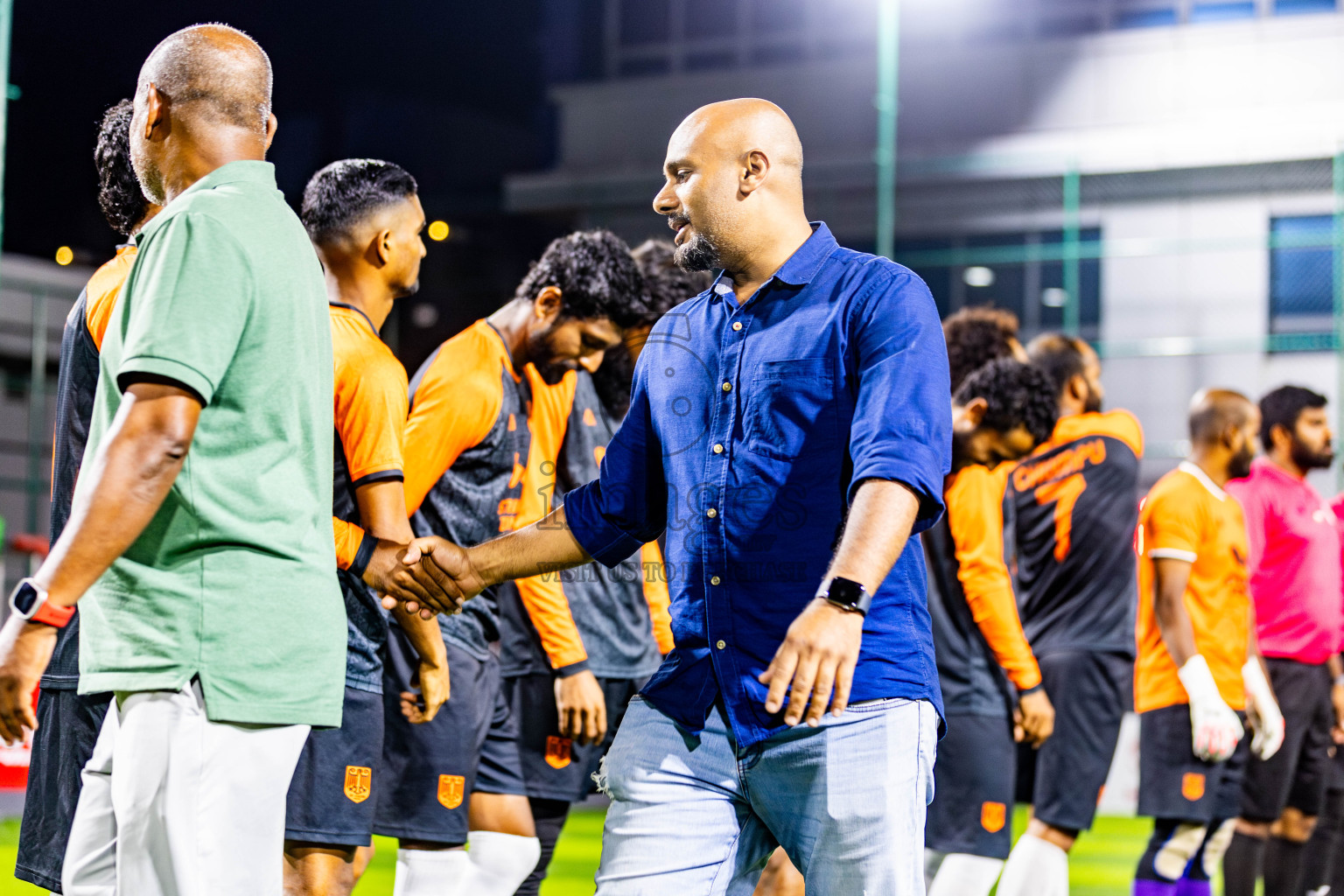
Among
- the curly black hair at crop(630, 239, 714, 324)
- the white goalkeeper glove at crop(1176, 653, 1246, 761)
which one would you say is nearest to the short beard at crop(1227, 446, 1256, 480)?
the white goalkeeper glove at crop(1176, 653, 1246, 761)

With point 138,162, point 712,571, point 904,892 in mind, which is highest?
point 138,162

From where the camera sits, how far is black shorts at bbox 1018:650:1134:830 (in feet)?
18.2

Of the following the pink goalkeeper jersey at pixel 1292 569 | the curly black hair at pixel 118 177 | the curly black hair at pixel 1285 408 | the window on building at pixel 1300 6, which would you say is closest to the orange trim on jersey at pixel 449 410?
the curly black hair at pixel 118 177

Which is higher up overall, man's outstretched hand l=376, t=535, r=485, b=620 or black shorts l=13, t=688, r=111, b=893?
man's outstretched hand l=376, t=535, r=485, b=620

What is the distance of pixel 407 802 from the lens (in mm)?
4125

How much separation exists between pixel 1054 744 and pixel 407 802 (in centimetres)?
258

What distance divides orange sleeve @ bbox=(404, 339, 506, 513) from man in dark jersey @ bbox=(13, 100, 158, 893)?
1.09 m

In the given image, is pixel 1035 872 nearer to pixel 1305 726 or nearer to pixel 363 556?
pixel 1305 726

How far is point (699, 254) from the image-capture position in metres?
2.88

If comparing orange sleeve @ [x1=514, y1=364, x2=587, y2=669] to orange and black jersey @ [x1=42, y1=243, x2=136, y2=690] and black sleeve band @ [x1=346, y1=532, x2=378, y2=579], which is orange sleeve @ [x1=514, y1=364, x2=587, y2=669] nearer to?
black sleeve band @ [x1=346, y1=532, x2=378, y2=579]

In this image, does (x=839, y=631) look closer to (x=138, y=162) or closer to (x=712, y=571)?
(x=712, y=571)

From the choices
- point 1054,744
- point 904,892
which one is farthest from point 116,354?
point 1054,744

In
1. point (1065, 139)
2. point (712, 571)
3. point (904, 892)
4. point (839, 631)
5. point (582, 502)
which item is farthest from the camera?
point (1065, 139)

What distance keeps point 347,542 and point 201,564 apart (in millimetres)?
1006
